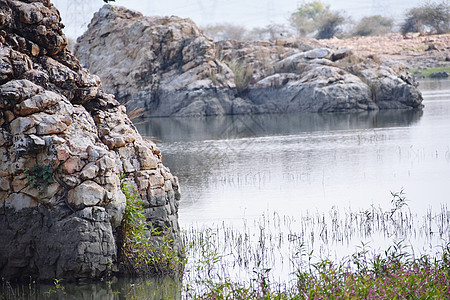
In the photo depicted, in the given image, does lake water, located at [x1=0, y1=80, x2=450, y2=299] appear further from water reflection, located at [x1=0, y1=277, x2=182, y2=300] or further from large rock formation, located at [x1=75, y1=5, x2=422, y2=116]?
large rock formation, located at [x1=75, y1=5, x2=422, y2=116]

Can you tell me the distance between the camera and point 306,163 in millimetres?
20844

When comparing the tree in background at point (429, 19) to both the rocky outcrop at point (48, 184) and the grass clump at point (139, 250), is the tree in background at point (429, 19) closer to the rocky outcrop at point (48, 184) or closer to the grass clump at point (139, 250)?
the grass clump at point (139, 250)

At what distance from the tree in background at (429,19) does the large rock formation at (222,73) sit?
35.6m

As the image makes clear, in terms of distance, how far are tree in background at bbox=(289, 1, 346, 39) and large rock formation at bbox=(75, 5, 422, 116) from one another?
4136 centimetres

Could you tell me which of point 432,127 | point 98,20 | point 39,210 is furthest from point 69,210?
point 98,20

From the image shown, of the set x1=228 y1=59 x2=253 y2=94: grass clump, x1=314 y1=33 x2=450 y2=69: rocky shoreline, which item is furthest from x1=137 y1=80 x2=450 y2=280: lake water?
x1=314 y1=33 x2=450 y2=69: rocky shoreline

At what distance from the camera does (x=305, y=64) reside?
45.8 meters

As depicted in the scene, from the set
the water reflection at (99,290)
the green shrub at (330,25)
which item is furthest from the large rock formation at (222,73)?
the green shrub at (330,25)

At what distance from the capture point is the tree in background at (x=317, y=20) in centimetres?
9238

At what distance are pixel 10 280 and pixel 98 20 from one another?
46115mm

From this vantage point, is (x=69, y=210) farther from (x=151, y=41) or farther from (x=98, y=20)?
(x=98, y=20)

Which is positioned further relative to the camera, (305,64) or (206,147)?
(305,64)

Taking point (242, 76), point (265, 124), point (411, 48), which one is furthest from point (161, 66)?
point (411, 48)

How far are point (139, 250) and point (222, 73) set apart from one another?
38.5 metres
